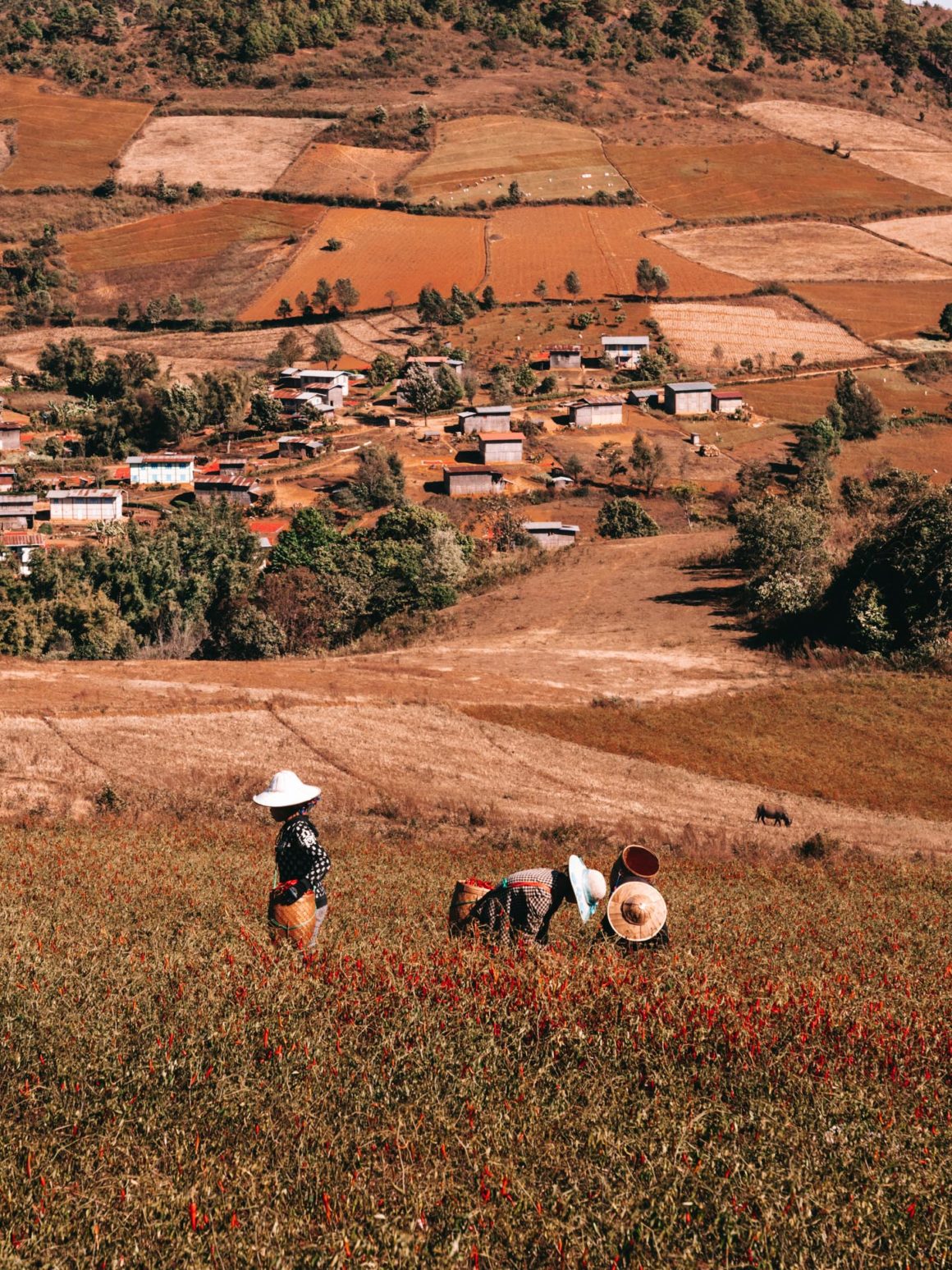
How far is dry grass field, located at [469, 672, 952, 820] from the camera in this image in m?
41.4

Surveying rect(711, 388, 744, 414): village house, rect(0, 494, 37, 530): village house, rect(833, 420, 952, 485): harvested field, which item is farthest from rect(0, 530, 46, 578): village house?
rect(711, 388, 744, 414): village house

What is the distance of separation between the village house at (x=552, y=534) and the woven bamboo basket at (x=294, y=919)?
86.1 m

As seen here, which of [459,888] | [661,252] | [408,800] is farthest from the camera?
[661,252]

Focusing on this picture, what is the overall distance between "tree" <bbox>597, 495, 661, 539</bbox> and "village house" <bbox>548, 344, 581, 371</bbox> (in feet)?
157

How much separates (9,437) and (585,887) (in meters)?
128

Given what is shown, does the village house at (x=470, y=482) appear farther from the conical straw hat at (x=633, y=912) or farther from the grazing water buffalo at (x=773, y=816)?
the conical straw hat at (x=633, y=912)

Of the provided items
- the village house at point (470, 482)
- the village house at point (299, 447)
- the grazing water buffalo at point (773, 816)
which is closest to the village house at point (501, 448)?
the village house at point (470, 482)

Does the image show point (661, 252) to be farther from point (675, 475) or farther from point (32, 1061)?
point (32, 1061)

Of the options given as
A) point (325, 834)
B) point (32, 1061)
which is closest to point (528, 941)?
point (32, 1061)

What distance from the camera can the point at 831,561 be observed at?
2739 inches

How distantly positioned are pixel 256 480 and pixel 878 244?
11780 cm

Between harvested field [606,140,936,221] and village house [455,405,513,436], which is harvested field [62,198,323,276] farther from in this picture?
village house [455,405,513,436]

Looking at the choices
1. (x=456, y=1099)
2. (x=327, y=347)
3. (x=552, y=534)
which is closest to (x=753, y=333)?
(x=327, y=347)

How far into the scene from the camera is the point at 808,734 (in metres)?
46.5
